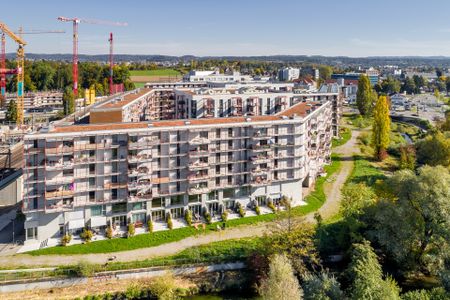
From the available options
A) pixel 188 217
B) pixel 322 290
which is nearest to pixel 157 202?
pixel 188 217

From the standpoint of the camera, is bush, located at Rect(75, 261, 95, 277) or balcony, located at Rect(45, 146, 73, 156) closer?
bush, located at Rect(75, 261, 95, 277)

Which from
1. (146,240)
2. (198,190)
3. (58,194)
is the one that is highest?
(58,194)

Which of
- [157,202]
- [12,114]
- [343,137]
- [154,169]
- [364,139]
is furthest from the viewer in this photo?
[12,114]

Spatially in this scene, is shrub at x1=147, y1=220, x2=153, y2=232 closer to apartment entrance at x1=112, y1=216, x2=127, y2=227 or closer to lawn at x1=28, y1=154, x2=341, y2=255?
lawn at x1=28, y1=154, x2=341, y2=255

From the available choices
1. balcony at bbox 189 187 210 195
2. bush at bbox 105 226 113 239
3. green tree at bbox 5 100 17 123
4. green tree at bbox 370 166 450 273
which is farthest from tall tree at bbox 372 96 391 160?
green tree at bbox 5 100 17 123

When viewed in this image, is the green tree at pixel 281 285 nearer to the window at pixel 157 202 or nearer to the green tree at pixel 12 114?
the window at pixel 157 202

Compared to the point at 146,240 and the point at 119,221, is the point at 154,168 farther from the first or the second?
the point at 146,240

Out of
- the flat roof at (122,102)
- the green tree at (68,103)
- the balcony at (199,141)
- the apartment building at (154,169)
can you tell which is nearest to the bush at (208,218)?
the apartment building at (154,169)
